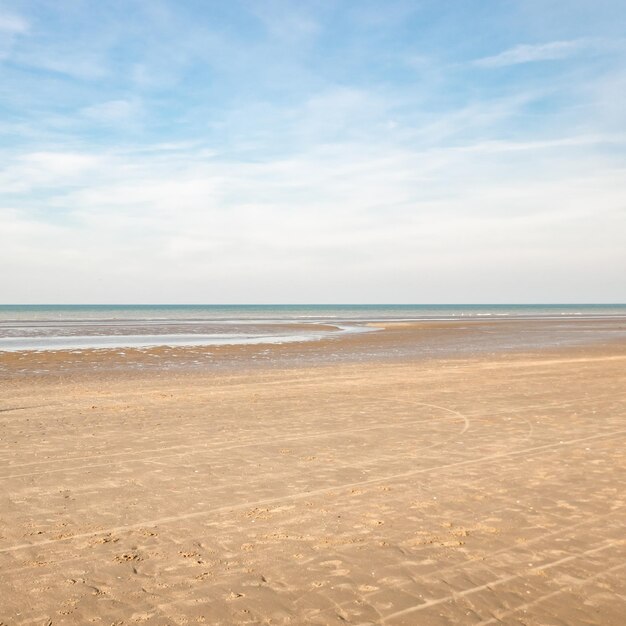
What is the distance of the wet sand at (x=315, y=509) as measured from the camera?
16.3 ft

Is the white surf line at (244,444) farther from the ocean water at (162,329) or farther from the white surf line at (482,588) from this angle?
the ocean water at (162,329)

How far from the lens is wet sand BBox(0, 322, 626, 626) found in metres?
4.96

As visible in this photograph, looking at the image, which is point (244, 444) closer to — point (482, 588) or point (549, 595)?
point (482, 588)

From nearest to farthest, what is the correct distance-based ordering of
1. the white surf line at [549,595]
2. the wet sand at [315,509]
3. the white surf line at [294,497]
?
1. the white surf line at [549,595]
2. the wet sand at [315,509]
3. the white surf line at [294,497]

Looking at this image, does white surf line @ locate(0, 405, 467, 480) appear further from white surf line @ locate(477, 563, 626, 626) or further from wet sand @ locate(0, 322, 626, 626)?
white surf line @ locate(477, 563, 626, 626)

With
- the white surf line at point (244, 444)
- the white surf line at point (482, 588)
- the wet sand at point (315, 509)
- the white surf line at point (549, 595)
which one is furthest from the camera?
the white surf line at point (244, 444)

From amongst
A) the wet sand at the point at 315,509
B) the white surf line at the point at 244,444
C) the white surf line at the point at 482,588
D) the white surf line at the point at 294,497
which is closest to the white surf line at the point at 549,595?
the wet sand at the point at 315,509

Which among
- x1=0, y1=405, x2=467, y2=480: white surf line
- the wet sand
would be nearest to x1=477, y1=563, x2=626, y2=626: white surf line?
the wet sand

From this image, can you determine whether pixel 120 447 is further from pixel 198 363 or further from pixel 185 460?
pixel 198 363

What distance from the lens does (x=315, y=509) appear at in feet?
23.3

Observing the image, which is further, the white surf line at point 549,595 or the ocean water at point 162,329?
the ocean water at point 162,329

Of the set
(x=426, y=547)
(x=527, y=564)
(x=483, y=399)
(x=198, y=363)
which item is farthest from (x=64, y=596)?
(x=198, y=363)

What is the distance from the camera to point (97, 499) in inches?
293

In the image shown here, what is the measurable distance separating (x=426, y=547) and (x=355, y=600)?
1.27 meters
